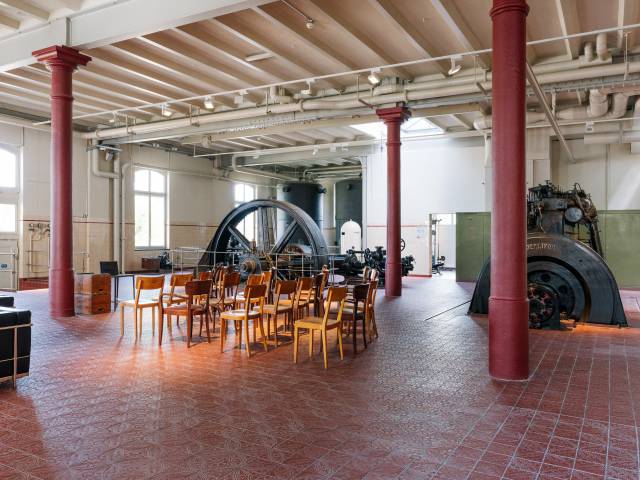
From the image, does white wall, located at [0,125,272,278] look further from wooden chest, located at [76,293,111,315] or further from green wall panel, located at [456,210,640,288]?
green wall panel, located at [456,210,640,288]

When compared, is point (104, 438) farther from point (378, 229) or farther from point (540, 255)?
point (378, 229)

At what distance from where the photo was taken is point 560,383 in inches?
170

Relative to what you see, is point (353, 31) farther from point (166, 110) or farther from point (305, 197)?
point (305, 197)

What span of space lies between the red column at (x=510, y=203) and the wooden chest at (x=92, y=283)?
6270mm

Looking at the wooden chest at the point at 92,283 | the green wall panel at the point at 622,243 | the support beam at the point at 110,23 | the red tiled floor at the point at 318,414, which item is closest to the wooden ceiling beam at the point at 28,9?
the support beam at the point at 110,23

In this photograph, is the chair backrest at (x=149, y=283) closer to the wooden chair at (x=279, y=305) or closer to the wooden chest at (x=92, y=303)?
the wooden chair at (x=279, y=305)

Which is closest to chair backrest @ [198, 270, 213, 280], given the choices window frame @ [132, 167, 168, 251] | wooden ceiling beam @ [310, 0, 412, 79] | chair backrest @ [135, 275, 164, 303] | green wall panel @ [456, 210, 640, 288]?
chair backrest @ [135, 275, 164, 303]

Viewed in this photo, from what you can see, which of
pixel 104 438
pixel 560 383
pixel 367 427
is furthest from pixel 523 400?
pixel 104 438

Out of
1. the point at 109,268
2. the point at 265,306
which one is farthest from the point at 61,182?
the point at 265,306

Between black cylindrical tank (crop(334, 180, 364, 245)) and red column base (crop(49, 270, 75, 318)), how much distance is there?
12857 mm

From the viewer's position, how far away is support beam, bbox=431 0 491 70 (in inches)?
260

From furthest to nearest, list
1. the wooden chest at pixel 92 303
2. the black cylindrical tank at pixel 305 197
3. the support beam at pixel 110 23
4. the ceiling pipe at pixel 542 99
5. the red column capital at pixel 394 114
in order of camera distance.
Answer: the black cylindrical tank at pixel 305 197, the red column capital at pixel 394 114, the wooden chest at pixel 92 303, the ceiling pipe at pixel 542 99, the support beam at pixel 110 23

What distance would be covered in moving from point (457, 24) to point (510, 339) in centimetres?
476

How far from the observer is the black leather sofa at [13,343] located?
4.04m
